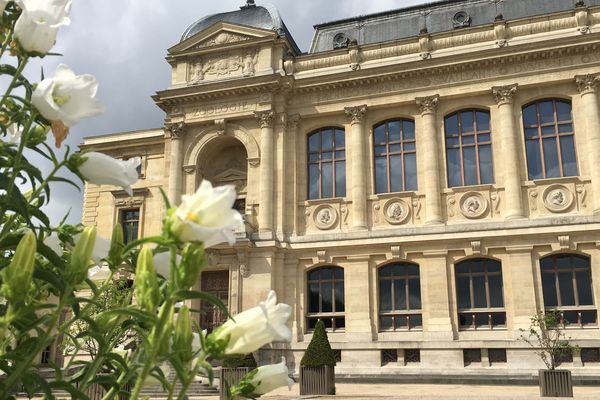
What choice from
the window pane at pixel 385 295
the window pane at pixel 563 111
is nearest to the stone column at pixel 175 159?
the window pane at pixel 385 295

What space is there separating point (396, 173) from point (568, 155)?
22.8 feet

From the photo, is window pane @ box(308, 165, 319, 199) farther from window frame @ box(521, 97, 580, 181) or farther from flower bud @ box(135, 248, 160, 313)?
flower bud @ box(135, 248, 160, 313)

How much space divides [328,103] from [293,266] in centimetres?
761

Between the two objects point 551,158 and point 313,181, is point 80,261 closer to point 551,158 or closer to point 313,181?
point 551,158

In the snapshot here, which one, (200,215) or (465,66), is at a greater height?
(465,66)

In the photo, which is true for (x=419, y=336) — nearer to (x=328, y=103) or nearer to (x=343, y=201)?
(x=343, y=201)

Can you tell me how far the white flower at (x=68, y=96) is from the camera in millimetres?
1600

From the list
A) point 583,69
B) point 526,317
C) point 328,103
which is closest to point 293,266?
point 328,103

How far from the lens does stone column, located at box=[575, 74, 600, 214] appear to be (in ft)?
75.2

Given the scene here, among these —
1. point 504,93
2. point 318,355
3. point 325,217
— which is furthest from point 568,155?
point 318,355

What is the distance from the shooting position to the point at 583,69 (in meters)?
24.0

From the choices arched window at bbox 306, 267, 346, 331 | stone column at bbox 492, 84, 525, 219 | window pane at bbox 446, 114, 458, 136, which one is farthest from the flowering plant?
window pane at bbox 446, 114, 458, 136

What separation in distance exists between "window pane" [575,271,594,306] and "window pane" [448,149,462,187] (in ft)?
19.2

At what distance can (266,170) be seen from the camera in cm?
2697
